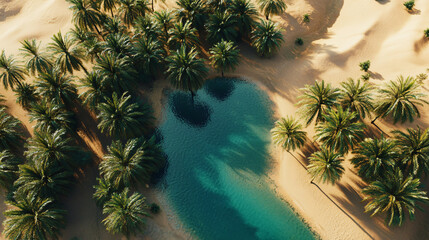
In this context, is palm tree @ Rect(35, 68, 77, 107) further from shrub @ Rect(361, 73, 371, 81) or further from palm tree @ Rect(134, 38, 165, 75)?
shrub @ Rect(361, 73, 371, 81)

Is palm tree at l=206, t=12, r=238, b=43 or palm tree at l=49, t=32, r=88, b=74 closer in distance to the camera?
palm tree at l=49, t=32, r=88, b=74

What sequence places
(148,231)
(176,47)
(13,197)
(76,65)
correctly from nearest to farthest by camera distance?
(13,197) < (148,231) < (76,65) < (176,47)

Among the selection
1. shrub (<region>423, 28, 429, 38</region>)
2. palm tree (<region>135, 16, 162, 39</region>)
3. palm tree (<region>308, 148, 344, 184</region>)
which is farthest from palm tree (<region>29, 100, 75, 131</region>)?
shrub (<region>423, 28, 429, 38</region>)

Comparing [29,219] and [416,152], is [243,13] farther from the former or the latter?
[29,219]

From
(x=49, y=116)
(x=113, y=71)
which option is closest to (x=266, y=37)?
(x=113, y=71)

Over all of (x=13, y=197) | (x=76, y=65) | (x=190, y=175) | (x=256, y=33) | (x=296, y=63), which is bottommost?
(x=190, y=175)

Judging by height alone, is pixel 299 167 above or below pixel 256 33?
below

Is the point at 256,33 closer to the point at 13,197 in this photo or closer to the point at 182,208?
the point at 182,208

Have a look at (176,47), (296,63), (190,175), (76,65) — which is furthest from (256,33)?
(76,65)
